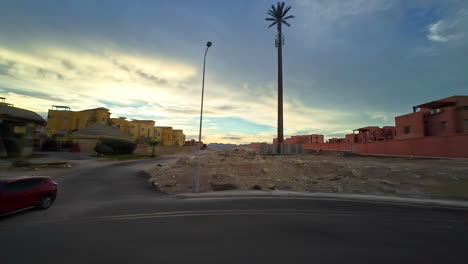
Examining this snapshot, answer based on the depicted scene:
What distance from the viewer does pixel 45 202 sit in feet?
31.3

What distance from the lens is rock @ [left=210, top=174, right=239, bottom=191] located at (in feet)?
47.9

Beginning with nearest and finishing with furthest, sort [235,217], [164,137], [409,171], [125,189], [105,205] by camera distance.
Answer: [235,217] < [105,205] < [125,189] < [409,171] < [164,137]

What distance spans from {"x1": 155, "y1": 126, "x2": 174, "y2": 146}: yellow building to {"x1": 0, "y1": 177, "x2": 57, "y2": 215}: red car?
8404 centimetres

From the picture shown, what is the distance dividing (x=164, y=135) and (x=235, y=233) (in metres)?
94.4

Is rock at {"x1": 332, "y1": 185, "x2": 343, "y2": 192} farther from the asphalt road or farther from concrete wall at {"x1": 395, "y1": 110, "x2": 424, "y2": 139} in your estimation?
concrete wall at {"x1": 395, "y1": 110, "x2": 424, "y2": 139}

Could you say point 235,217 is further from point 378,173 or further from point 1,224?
point 378,173

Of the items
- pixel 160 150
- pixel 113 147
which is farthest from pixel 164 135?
pixel 113 147

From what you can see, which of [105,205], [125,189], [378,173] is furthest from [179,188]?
[378,173]

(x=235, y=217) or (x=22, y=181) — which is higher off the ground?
(x=22, y=181)

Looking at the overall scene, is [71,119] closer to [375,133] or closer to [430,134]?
[375,133]

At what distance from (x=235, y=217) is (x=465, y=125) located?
4425cm

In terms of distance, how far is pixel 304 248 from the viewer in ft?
17.1

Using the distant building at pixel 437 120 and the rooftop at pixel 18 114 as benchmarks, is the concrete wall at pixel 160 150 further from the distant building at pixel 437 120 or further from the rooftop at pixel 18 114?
the distant building at pixel 437 120

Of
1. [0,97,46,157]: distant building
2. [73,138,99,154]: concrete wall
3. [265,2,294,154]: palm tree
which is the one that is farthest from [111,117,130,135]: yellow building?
[265,2,294,154]: palm tree
